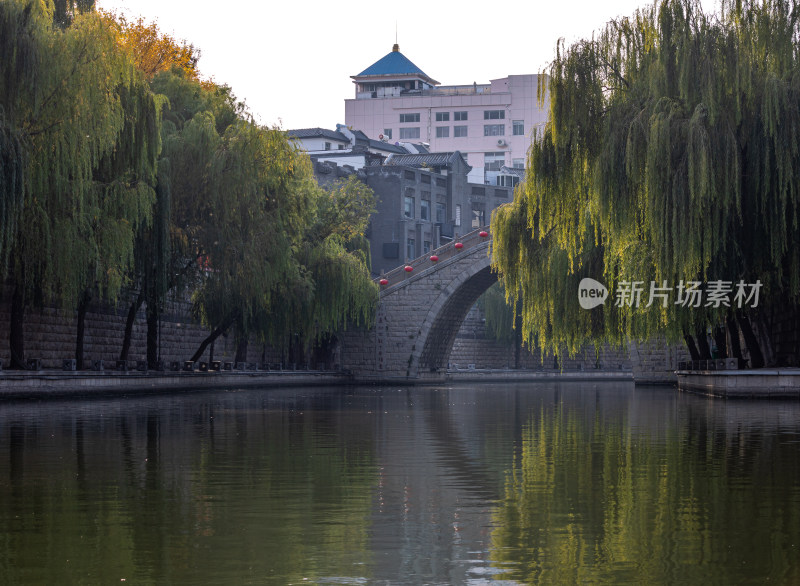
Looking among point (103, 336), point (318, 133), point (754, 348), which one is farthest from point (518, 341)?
point (754, 348)

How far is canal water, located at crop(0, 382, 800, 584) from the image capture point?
577 cm

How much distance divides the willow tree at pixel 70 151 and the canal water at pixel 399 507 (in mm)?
9605

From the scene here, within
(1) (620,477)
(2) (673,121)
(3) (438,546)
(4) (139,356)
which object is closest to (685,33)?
(2) (673,121)


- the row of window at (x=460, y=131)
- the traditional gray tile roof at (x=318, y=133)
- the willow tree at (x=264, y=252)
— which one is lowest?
the willow tree at (x=264, y=252)

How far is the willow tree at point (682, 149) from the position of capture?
21.3 m

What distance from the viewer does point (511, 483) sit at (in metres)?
9.35

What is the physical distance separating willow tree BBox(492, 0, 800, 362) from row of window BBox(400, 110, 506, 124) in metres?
90.2

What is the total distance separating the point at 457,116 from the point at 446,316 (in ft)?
187

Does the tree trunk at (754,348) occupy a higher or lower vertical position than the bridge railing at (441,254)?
lower

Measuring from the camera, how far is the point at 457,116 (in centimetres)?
11469

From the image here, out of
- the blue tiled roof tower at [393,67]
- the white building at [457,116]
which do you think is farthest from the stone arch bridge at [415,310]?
the blue tiled roof tower at [393,67]

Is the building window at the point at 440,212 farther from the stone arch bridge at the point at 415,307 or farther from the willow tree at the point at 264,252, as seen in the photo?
the willow tree at the point at 264,252

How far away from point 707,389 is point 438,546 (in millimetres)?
25779

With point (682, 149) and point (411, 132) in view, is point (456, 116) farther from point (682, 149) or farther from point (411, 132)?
point (682, 149)
